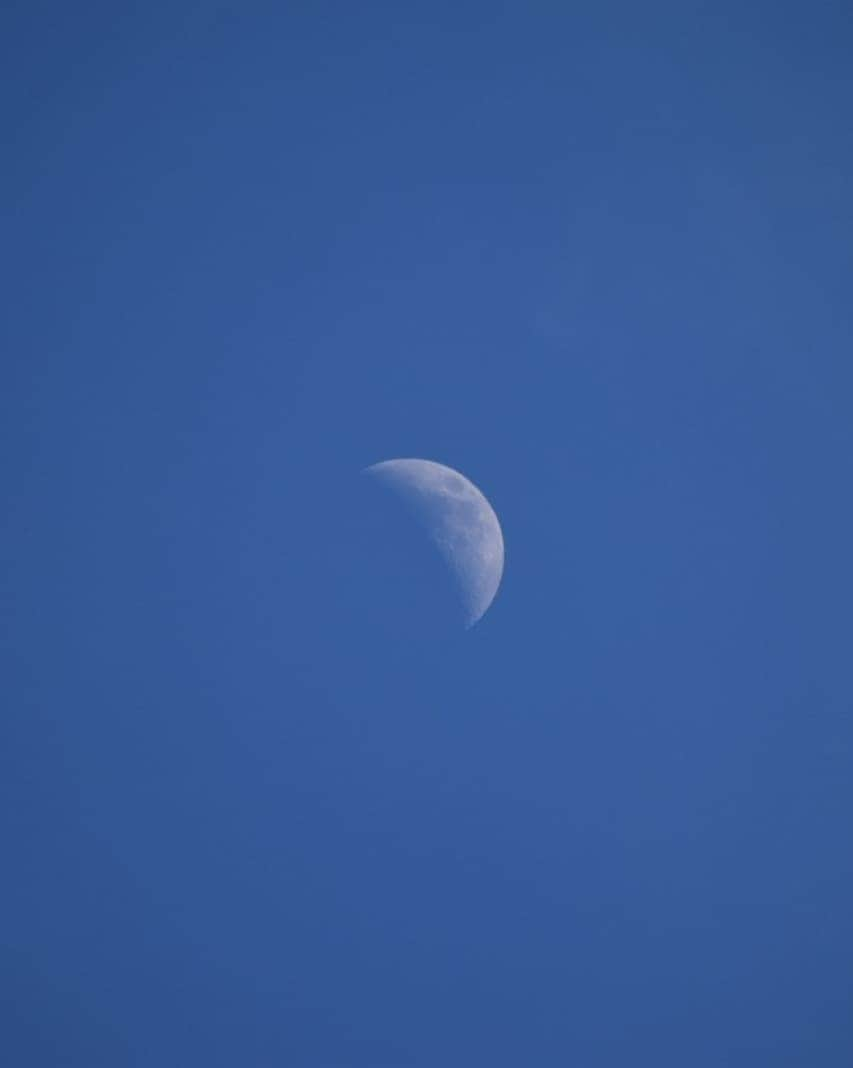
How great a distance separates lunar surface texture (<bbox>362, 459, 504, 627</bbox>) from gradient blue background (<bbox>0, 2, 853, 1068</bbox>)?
52 mm

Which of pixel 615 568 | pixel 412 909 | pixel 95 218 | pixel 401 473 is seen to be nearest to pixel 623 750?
pixel 615 568

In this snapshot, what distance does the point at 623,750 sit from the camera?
7.38ft

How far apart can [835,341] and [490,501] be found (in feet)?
3.68

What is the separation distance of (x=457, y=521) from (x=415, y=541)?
0.13 metres

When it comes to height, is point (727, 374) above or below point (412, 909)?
above

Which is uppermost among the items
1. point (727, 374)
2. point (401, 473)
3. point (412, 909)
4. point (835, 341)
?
point (835, 341)

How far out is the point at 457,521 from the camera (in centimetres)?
219

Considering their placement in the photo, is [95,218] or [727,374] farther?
[727,374]

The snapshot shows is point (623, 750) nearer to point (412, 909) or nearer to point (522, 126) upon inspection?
point (412, 909)

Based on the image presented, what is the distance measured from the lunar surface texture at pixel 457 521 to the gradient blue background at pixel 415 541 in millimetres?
52

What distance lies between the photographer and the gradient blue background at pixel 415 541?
2.08 metres

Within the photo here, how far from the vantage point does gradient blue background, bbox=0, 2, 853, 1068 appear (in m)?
2.08

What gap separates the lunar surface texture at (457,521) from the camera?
7.14 feet

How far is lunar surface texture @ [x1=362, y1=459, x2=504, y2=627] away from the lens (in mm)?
2176
